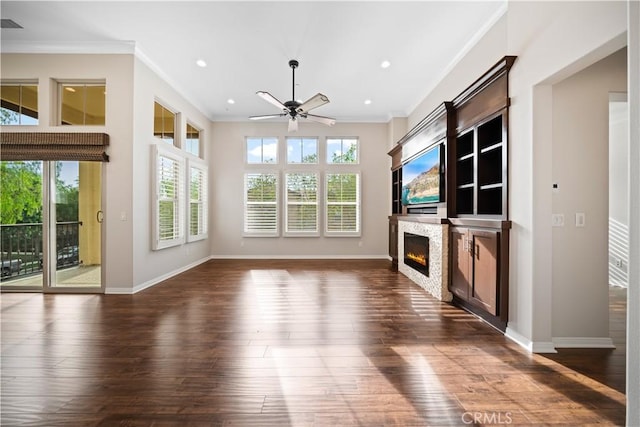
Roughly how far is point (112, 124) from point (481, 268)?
5292mm

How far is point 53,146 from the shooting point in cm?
435

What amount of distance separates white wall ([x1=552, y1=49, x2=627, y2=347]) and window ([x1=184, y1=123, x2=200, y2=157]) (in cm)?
615

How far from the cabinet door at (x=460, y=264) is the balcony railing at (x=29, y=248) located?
537 cm

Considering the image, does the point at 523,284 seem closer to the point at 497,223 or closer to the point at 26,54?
the point at 497,223

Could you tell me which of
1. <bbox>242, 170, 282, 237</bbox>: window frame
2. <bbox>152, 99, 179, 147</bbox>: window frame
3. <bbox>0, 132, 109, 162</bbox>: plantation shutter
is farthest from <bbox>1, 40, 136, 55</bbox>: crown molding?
<bbox>242, 170, 282, 237</bbox>: window frame

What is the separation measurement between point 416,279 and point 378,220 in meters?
2.81

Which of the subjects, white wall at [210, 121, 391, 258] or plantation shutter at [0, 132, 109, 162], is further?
white wall at [210, 121, 391, 258]

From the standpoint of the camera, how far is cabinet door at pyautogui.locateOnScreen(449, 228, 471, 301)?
358 cm

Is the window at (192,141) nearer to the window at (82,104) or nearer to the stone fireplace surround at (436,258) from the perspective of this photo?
the window at (82,104)

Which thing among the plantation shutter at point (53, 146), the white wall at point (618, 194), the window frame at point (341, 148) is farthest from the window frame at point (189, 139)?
the white wall at point (618, 194)

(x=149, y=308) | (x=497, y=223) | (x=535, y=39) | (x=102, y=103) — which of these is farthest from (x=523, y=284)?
(x=102, y=103)

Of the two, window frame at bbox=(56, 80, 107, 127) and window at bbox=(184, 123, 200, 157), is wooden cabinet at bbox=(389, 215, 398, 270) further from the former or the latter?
window frame at bbox=(56, 80, 107, 127)

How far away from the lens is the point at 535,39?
265cm

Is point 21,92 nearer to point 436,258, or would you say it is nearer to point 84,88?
point 84,88
